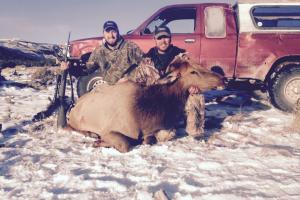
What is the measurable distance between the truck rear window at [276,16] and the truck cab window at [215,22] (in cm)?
69

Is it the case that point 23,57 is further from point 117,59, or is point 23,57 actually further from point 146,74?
point 146,74

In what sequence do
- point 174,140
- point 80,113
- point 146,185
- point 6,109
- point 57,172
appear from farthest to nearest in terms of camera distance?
point 6,109, point 80,113, point 174,140, point 57,172, point 146,185

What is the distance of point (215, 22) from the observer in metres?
8.50

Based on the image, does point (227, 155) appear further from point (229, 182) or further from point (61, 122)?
point (61, 122)

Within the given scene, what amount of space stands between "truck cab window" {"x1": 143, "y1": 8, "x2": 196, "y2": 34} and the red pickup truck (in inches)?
0.9

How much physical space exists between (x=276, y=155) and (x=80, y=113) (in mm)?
3147

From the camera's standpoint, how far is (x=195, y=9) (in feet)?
28.5

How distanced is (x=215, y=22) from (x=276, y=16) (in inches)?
55.9

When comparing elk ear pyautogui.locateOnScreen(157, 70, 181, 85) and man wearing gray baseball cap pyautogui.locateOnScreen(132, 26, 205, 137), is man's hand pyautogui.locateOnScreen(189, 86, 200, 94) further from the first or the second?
elk ear pyautogui.locateOnScreen(157, 70, 181, 85)

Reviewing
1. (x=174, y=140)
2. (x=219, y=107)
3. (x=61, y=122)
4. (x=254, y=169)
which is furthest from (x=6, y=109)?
(x=254, y=169)

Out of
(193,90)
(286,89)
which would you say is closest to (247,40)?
(286,89)

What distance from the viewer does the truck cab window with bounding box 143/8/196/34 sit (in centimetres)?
874

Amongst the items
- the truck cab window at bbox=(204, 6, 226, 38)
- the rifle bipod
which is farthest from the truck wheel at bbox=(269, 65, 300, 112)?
the rifle bipod

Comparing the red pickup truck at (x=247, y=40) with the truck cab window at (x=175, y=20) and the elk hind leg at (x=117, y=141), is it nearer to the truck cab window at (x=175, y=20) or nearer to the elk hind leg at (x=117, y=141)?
the truck cab window at (x=175, y=20)
